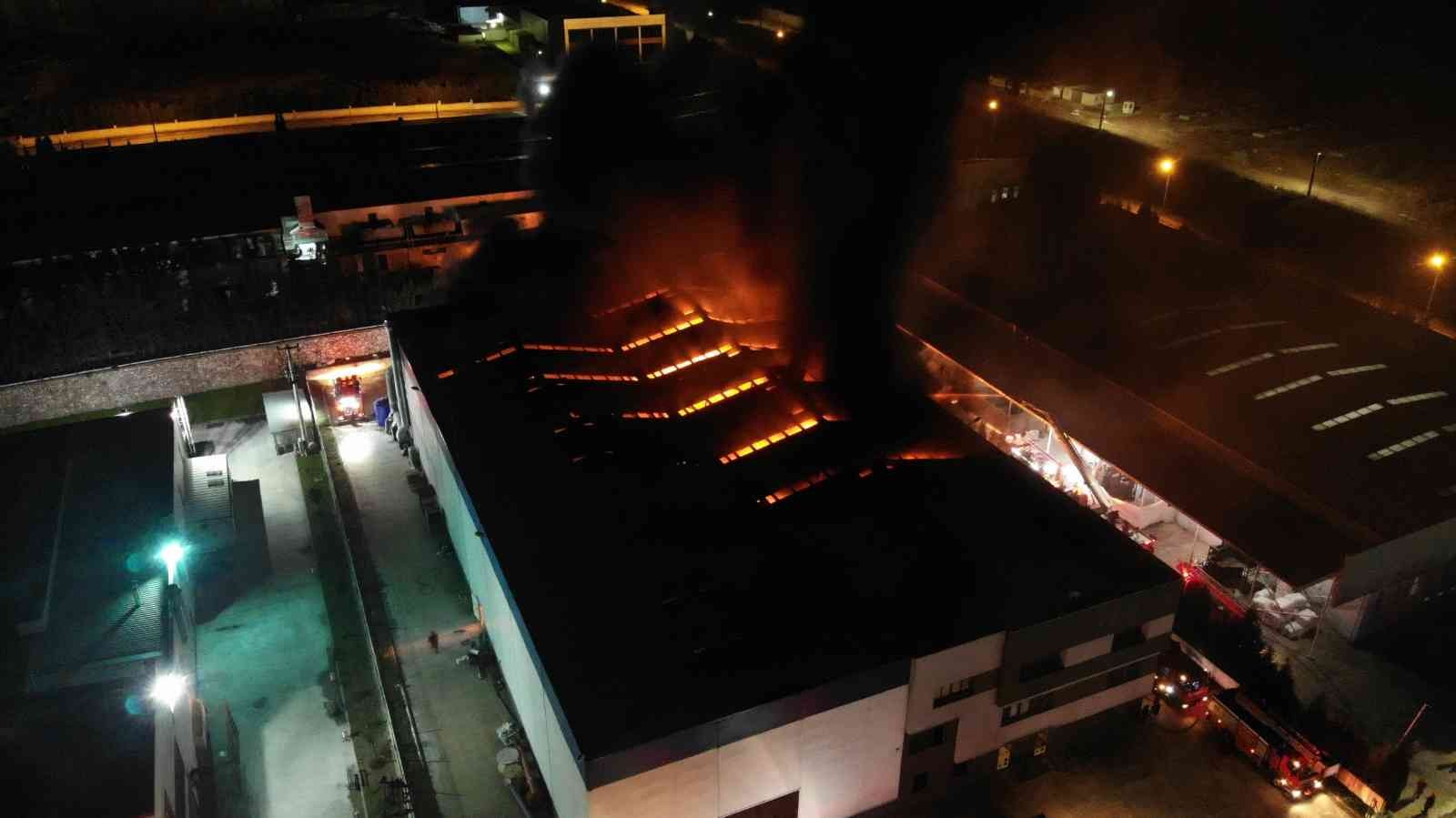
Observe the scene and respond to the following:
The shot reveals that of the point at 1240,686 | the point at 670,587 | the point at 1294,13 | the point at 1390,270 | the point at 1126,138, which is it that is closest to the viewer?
the point at 670,587

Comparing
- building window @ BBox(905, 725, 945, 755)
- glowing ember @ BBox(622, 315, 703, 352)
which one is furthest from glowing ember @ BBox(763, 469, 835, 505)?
glowing ember @ BBox(622, 315, 703, 352)

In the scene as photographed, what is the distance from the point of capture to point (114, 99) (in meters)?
29.1

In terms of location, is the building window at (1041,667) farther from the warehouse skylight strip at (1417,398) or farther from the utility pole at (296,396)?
the utility pole at (296,396)

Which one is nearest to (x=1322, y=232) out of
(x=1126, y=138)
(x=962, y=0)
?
(x=1126, y=138)

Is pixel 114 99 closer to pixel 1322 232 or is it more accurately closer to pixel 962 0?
pixel 962 0

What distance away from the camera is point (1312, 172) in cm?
2547

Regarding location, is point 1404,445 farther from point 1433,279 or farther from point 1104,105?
point 1104,105

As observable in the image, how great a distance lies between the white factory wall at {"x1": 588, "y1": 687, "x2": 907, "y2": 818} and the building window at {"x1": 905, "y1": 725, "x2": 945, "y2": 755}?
148 millimetres

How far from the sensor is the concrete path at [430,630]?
11.9 m

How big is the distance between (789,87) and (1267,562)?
15.2 m

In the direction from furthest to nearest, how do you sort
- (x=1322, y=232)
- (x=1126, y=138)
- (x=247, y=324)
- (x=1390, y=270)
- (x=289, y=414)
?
(x=1126, y=138) → (x=1322, y=232) → (x=1390, y=270) → (x=247, y=324) → (x=289, y=414)

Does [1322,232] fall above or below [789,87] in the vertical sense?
below

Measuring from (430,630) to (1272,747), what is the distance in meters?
10.5

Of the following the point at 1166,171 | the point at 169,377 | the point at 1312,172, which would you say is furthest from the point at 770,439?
the point at 1312,172
